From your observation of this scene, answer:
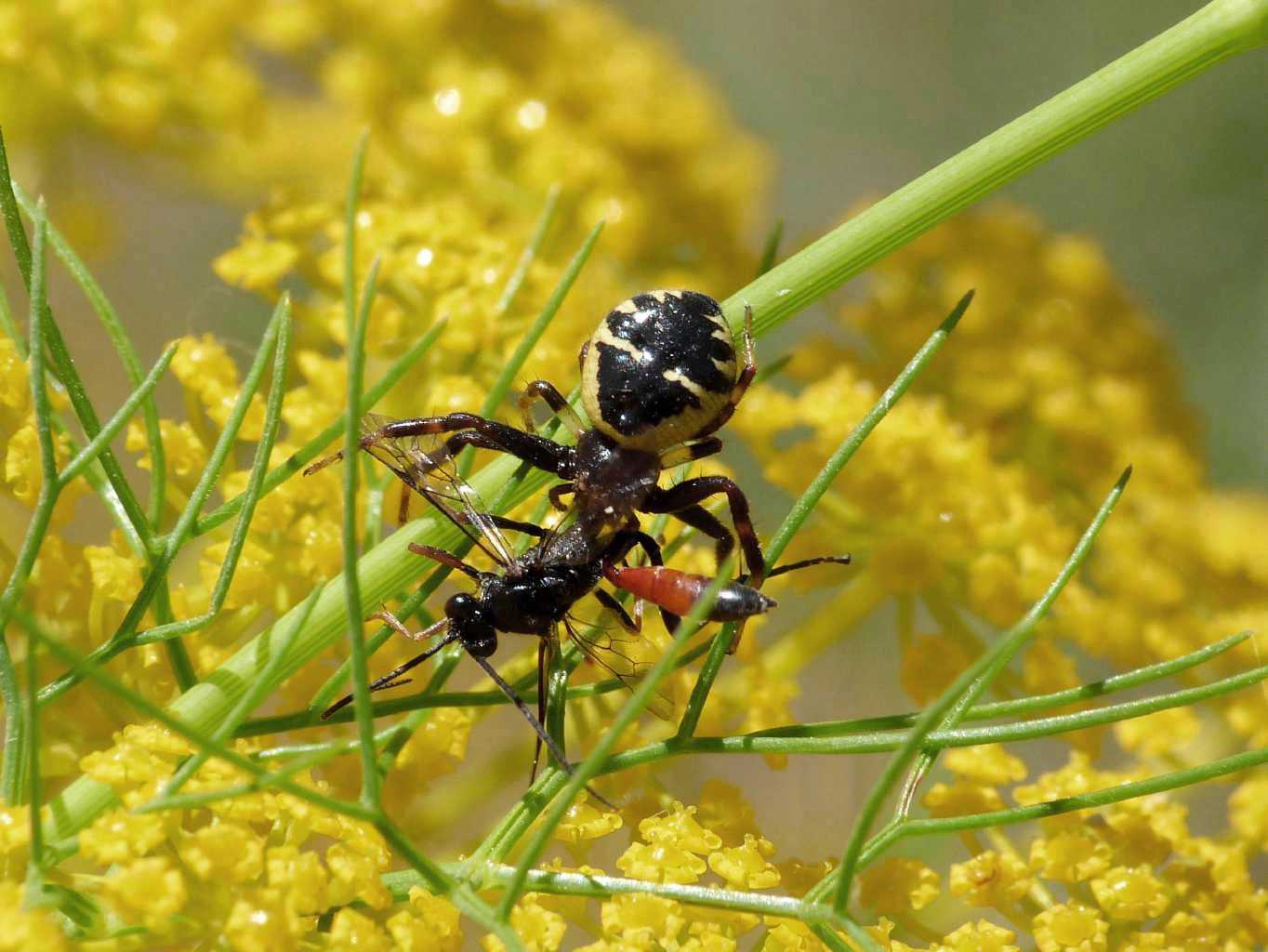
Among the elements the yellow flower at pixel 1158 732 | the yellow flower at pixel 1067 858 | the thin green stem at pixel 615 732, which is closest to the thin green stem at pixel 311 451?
the thin green stem at pixel 615 732

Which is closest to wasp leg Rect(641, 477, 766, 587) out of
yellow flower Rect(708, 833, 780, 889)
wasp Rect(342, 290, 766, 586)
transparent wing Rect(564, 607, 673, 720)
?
wasp Rect(342, 290, 766, 586)

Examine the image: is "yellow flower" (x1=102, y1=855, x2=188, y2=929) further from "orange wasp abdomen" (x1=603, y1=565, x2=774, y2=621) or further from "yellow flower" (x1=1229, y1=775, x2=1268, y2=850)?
"yellow flower" (x1=1229, y1=775, x2=1268, y2=850)

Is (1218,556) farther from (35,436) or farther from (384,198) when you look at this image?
(35,436)

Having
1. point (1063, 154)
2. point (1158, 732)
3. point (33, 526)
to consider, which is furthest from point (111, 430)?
point (1063, 154)

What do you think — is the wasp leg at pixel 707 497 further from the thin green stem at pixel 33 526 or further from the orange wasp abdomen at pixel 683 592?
the thin green stem at pixel 33 526

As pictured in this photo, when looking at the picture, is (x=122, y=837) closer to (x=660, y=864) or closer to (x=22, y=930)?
(x=22, y=930)
